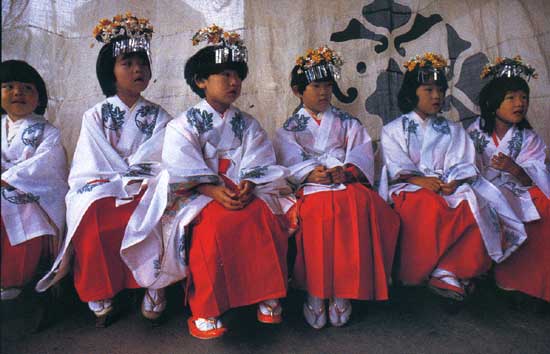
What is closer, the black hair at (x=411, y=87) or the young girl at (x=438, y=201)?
the young girl at (x=438, y=201)

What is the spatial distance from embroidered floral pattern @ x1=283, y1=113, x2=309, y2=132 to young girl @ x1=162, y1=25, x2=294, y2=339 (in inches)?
13.3

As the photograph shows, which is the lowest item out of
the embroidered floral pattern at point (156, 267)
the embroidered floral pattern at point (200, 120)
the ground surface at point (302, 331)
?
the ground surface at point (302, 331)

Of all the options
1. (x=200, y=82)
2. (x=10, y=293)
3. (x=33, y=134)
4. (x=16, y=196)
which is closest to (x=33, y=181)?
(x=16, y=196)

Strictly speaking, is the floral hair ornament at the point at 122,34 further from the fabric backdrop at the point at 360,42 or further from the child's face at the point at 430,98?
the child's face at the point at 430,98

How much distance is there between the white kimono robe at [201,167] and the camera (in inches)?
97.5

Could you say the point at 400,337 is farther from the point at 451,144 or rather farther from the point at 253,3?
the point at 253,3

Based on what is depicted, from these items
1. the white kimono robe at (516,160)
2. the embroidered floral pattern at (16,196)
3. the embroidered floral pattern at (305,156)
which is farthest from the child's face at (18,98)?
A: the white kimono robe at (516,160)

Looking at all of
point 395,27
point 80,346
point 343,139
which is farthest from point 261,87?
point 80,346

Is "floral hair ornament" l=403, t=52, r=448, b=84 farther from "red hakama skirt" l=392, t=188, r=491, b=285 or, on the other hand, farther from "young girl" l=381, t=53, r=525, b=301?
"red hakama skirt" l=392, t=188, r=491, b=285

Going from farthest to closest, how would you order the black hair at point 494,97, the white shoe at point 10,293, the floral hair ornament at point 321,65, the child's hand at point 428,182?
Result: the black hair at point 494,97 < the floral hair ornament at point 321,65 < the child's hand at point 428,182 < the white shoe at point 10,293

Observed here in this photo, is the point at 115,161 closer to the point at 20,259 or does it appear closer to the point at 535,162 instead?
the point at 20,259

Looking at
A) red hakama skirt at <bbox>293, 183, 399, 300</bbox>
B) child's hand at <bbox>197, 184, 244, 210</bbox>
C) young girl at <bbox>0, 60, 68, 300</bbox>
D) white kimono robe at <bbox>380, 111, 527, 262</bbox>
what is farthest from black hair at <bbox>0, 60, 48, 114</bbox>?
white kimono robe at <bbox>380, 111, 527, 262</bbox>

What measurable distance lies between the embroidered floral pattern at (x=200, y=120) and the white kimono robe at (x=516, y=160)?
197 cm

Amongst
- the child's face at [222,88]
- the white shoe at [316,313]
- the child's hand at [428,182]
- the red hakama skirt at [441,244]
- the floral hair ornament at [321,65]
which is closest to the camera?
the white shoe at [316,313]
